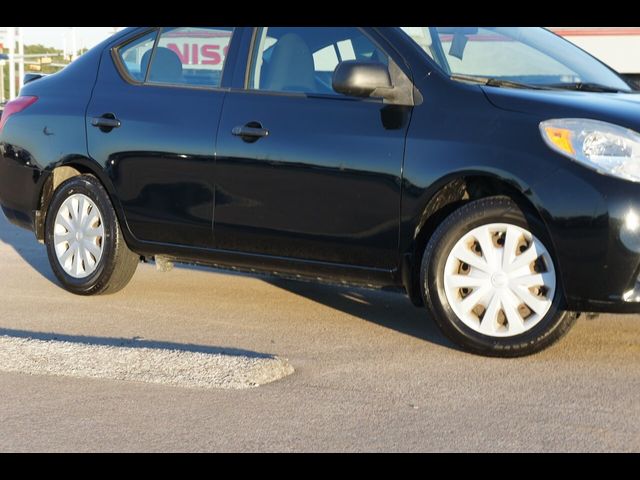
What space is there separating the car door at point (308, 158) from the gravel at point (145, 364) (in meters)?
0.80

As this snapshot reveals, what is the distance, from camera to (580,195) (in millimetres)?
5016

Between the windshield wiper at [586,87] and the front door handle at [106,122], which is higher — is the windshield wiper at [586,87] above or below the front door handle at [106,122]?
above

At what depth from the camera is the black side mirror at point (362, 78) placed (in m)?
5.53

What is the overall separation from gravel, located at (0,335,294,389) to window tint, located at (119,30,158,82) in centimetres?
198

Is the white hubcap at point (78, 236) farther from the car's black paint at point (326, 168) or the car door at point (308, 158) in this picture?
the car door at point (308, 158)

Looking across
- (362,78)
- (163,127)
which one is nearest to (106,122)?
(163,127)

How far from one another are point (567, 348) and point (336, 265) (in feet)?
3.92

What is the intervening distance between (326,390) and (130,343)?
4.35 ft

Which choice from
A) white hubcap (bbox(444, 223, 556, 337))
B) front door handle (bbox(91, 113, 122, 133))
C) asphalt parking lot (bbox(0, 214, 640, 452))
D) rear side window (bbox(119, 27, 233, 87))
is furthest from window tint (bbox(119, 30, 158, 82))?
white hubcap (bbox(444, 223, 556, 337))

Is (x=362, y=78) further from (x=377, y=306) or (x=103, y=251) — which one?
(x=103, y=251)

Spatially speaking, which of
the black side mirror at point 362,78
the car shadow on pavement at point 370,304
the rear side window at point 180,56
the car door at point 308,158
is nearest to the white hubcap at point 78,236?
the car shadow on pavement at point 370,304

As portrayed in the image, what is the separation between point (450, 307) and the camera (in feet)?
17.7

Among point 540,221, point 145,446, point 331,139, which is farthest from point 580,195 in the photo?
point 145,446
